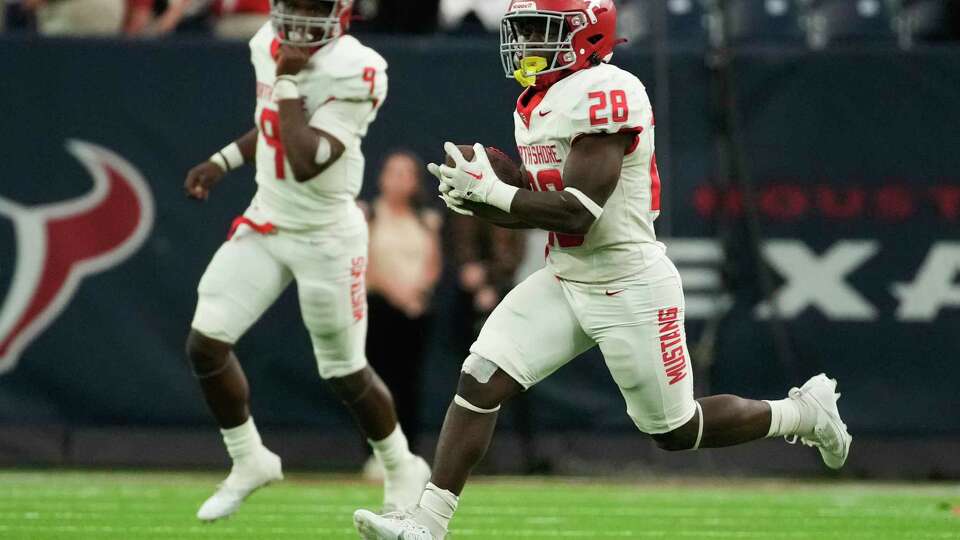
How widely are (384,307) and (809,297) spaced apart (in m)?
2.43

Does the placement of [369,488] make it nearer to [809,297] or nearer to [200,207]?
[200,207]

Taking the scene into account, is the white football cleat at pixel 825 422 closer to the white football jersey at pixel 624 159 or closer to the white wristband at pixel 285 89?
the white football jersey at pixel 624 159

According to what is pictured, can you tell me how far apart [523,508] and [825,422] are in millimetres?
2122

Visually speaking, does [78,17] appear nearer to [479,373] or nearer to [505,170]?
[505,170]

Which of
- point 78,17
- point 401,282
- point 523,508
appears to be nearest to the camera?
point 523,508

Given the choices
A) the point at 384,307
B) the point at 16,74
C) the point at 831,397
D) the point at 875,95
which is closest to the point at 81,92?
the point at 16,74

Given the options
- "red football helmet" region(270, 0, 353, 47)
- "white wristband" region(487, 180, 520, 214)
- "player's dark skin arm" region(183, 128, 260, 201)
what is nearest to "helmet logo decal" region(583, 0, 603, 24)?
"white wristband" region(487, 180, 520, 214)

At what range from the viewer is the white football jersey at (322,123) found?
21.0 ft

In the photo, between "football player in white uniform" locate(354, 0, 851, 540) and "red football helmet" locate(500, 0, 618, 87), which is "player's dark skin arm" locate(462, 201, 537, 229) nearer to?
"football player in white uniform" locate(354, 0, 851, 540)

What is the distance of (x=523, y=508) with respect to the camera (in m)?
7.40

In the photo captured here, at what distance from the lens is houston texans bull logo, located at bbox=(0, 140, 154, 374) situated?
9148 mm

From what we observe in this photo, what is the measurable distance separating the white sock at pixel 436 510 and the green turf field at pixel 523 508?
4.19ft

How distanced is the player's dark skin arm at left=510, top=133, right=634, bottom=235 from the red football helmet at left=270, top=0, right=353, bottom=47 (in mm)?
1689

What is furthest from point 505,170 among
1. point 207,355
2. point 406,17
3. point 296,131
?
point 406,17
